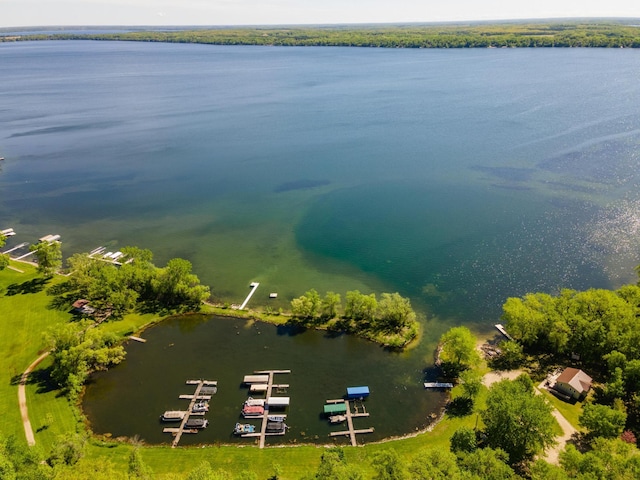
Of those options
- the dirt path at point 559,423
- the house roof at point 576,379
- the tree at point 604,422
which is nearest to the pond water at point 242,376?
the dirt path at point 559,423

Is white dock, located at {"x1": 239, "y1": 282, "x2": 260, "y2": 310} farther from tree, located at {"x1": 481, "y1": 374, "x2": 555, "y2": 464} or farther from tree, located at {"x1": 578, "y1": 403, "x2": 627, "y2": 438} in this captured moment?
tree, located at {"x1": 578, "y1": 403, "x2": 627, "y2": 438}

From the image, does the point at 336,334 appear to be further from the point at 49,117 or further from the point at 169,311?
the point at 49,117

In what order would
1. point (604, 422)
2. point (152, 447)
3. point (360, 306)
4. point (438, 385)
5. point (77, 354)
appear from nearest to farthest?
point (604, 422)
point (152, 447)
point (438, 385)
point (77, 354)
point (360, 306)

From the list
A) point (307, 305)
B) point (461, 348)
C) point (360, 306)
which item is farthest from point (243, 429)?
point (461, 348)

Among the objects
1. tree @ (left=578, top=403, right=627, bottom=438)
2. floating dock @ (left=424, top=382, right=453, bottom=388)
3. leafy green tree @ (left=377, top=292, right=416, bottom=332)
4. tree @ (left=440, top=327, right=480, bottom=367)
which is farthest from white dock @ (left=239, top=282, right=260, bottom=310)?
tree @ (left=578, top=403, right=627, bottom=438)

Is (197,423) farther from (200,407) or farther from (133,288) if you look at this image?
(133,288)

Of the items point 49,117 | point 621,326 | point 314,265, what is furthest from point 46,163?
point 621,326
